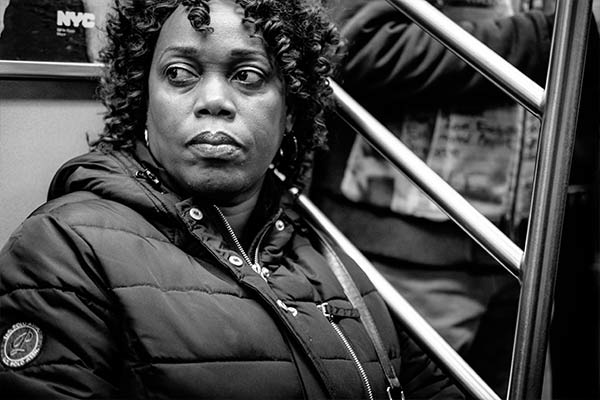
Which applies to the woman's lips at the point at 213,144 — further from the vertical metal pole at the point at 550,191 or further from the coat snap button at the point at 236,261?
the vertical metal pole at the point at 550,191

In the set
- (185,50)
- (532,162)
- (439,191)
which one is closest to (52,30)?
(185,50)

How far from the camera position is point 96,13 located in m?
1.34

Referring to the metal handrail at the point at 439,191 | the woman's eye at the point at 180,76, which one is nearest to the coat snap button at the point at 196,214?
the woman's eye at the point at 180,76

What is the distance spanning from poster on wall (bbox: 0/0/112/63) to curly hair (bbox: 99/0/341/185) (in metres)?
0.05

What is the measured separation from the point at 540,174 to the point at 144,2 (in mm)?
742

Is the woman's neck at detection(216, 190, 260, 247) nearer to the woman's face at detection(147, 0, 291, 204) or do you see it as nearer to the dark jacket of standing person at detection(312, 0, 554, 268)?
the woman's face at detection(147, 0, 291, 204)

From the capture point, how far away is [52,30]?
4.21 feet

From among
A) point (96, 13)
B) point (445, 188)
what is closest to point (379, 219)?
point (445, 188)

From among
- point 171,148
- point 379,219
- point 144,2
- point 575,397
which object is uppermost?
point 144,2

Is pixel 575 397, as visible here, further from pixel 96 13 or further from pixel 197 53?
pixel 96 13

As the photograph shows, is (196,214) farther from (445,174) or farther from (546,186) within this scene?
(445,174)

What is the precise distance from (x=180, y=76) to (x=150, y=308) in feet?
1.31

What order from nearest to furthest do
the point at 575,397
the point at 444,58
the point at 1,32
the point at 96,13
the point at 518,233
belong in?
1. the point at 1,32
2. the point at 96,13
3. the point at 444,58
4. the point at 518,233
5. the point at 575,397

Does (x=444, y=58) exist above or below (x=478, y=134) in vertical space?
above
